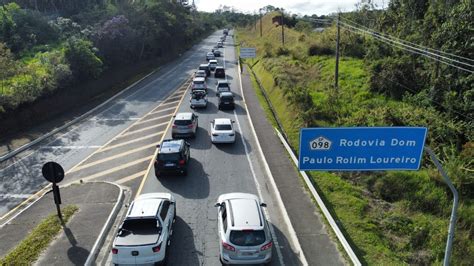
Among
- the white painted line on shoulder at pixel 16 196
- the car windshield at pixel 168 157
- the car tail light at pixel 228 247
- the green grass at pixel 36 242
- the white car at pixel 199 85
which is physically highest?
the white car at pixel 199 85

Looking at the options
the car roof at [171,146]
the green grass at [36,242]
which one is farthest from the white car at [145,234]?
the car roof at [171,146]

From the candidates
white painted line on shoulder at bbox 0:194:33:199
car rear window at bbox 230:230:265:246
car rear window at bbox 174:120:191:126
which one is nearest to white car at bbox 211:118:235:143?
car rear window at bbox 174:120:191:126

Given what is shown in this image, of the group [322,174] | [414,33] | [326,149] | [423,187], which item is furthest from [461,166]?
[414,33]

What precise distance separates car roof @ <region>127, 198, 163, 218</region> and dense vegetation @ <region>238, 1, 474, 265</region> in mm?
7112

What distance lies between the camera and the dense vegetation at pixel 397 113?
15.2 m

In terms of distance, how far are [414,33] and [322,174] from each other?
1977cm

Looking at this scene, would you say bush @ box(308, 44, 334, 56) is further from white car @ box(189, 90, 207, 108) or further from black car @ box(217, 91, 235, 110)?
white car @ box(189, 90, 207, 108)

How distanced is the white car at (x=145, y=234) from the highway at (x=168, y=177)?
961mm

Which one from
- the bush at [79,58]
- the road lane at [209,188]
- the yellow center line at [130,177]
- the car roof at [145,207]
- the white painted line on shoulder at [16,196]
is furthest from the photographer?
the bush at [79,58]

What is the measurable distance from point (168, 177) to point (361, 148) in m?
11.7

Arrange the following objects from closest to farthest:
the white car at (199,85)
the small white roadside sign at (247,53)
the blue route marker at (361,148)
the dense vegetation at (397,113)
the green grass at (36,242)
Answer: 1. the blue route marker at (361,148)
2. the green grass at (36,242)
3. the dense vegetation at (397,113)
4. the white car at (199,85)
5. the small white roadside sign at (247,53)

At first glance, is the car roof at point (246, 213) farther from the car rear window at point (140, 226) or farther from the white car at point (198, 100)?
the white car at point (198, 100)

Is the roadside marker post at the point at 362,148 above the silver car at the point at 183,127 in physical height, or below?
above

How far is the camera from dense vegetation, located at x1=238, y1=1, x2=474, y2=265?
49.9 ft
